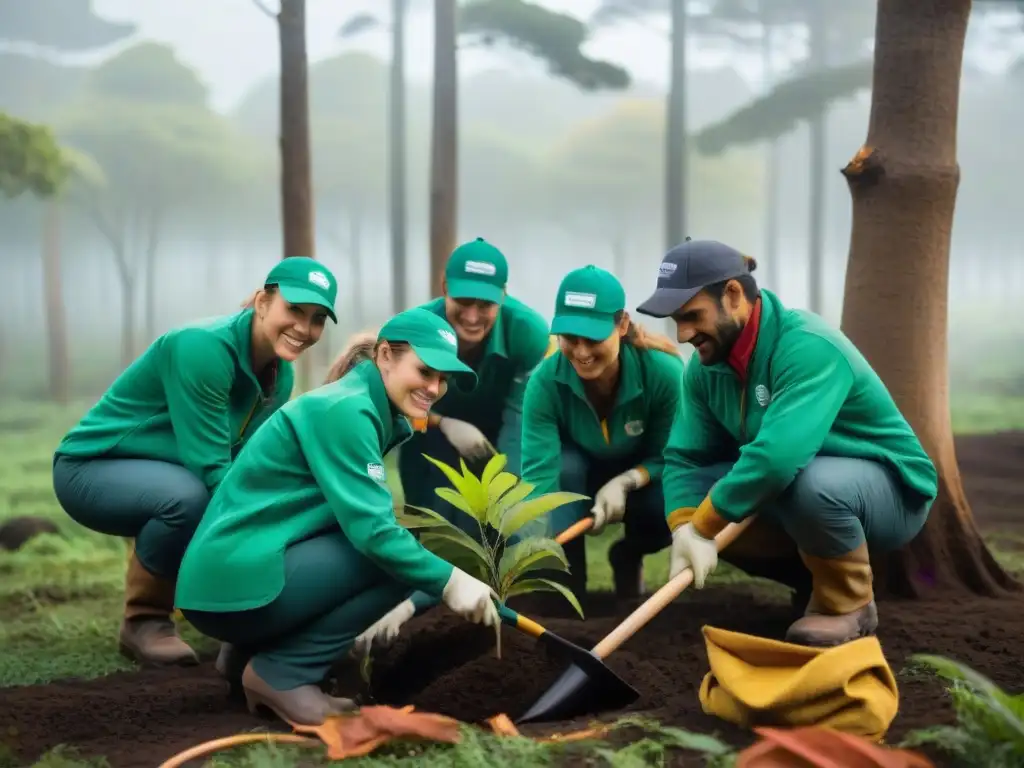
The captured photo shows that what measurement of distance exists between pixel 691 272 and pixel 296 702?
1.65 m

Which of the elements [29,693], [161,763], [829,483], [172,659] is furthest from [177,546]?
[829,483]

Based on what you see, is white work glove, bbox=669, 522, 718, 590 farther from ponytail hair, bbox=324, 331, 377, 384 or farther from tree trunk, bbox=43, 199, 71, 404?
tree trunk, bbox=43, 199, 71, 404

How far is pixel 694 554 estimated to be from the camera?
3084mm

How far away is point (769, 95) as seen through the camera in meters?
9.21

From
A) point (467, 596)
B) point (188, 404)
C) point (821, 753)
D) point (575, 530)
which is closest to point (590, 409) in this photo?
point (575, 530)

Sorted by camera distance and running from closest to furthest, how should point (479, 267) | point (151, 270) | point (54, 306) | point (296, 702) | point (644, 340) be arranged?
1. point (296, 702)
2. point (644, 340)
3. point (479, 267)
4. point (54, 306)
5. point (151, 270)

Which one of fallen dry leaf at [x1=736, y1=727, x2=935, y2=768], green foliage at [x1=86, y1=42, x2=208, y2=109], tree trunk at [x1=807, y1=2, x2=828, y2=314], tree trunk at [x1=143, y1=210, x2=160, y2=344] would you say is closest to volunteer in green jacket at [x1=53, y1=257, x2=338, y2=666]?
fallen dry leaf at [x1=736, y1=727, x2=935, y2=768]

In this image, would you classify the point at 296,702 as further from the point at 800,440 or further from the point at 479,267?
the point at 479,267

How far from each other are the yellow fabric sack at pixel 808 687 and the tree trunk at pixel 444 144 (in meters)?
5.17

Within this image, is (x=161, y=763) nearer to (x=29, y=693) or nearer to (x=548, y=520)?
(x=29, y=693)

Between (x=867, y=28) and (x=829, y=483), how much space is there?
7125mm

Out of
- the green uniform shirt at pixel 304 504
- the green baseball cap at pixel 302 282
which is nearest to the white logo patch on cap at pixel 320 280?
the green baseball cap at pixel 302 282

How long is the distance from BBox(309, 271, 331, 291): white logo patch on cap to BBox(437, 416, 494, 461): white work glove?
3.94ft

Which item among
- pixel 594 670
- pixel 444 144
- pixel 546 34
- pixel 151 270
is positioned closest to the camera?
pixel 594 670
